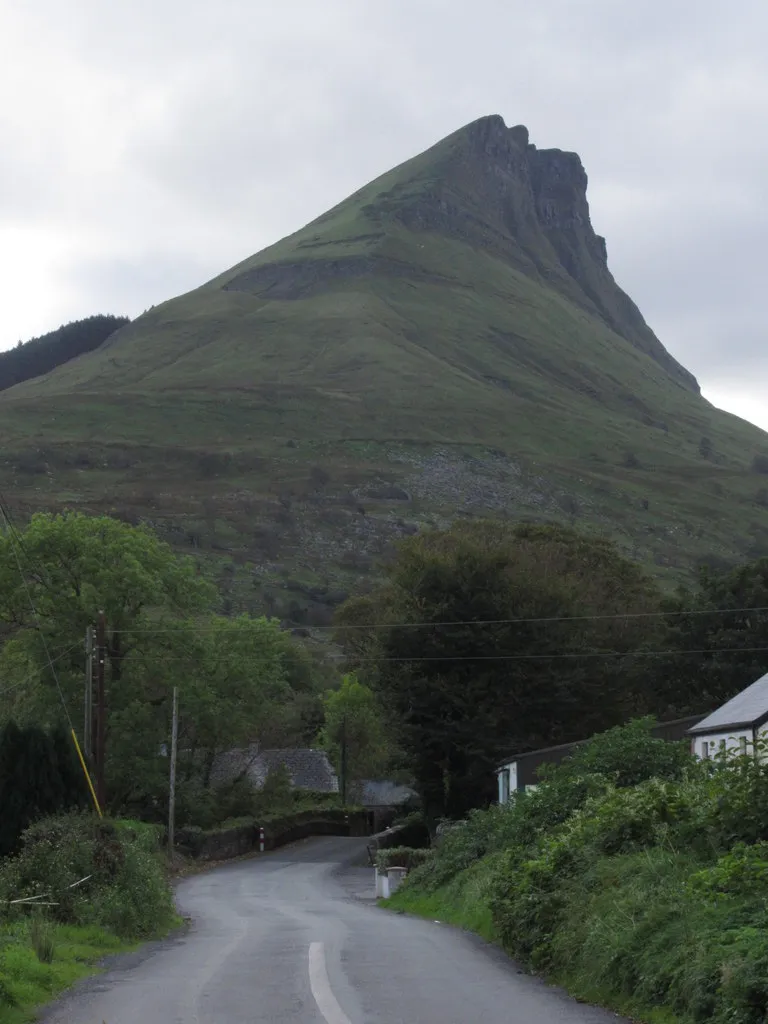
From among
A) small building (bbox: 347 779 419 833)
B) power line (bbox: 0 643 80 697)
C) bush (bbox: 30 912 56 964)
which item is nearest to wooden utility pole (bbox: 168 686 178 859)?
power line (bbox: 0 643 80 697)

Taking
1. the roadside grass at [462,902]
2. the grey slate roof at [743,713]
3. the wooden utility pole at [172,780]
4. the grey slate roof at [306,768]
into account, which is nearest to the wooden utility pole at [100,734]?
the roadside grass at [462,902]

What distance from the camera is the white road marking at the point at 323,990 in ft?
36.4

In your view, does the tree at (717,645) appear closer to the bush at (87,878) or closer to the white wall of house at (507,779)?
the white wall of house at (507,779)

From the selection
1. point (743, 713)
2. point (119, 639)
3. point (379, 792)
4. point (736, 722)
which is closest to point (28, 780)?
point (736, 722)

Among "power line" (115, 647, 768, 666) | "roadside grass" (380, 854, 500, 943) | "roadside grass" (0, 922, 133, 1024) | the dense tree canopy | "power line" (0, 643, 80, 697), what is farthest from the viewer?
"power line" (115, 647, 768, 666)

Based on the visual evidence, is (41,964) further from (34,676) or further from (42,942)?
(34,676)

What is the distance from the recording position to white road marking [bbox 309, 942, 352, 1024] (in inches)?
436

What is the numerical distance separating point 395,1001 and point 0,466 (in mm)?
175915

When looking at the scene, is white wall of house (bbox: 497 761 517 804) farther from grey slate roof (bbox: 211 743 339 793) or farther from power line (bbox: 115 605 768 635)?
grey slate roof (bbox: 211 743 339 793)

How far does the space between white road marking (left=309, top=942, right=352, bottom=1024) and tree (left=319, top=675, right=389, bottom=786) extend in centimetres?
6431

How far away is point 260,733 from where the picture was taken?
233ft

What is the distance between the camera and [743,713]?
109 feet

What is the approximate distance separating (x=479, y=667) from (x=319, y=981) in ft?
123

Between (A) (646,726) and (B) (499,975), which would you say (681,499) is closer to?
(A) (646,726)
